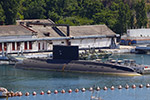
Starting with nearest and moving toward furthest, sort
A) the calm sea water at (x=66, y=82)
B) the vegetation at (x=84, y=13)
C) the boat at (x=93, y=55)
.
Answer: the calm sea water at (x=66, y=82)
the boat at (x=93, y=55)
the vegetation at (x=84, y=13)

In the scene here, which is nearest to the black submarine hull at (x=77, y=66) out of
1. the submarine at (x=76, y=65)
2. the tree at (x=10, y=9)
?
the submarine at (x=76, y=65)

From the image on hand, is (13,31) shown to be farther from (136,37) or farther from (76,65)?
(136,37)

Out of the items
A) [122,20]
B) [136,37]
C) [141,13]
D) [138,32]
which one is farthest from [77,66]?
[141,13]

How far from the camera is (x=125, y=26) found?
379ft

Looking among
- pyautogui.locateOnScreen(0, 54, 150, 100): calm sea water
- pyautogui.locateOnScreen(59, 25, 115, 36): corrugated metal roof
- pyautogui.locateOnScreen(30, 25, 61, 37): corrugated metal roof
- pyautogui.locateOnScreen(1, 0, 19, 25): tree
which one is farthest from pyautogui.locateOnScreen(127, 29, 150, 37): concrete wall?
pyautogui.locateOnScreen(0, 54, 150, 100): calm sea water

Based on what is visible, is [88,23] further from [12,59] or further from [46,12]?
[12,59]

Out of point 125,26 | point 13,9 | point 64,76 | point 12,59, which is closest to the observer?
point 64,76

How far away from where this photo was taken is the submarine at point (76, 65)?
238 feet

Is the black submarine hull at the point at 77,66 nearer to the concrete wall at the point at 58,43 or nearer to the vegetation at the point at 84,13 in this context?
the concrete wall at the point at 58,43

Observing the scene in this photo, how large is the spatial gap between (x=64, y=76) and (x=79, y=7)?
56.7 m

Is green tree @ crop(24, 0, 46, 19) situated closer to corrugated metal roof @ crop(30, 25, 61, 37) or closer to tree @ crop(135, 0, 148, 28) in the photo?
corrugated metal roof @ crop(30, 25, 61, 37)

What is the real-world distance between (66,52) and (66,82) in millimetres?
9588

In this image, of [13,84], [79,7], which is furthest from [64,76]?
[79,7]

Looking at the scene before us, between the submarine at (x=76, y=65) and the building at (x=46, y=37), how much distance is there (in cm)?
1302
